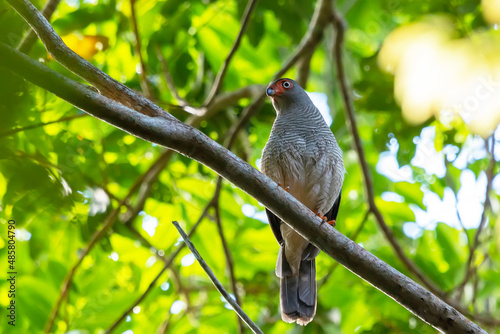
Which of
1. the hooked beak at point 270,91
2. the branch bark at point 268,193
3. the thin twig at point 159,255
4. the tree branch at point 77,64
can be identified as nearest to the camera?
the branch bark at point 268,193

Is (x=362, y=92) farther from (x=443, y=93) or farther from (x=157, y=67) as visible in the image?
(x=443, y=93)

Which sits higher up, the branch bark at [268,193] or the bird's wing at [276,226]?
the branch bark at [268,193]

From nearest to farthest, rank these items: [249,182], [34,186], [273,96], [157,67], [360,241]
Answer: [34,186], [249,182], [273,96], [157,67], [360,241]

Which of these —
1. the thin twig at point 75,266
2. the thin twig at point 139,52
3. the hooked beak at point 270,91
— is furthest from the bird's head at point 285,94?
the thin twig at point 75,266

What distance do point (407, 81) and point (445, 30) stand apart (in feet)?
1.23

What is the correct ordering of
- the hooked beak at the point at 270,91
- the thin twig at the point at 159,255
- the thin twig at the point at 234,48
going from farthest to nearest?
the thin twig at the point at 159,255 < the hooked beak at the point at 270,91 < the thin twig at the point at 234,48

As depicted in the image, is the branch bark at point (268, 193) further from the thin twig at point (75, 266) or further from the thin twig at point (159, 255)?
the thin twig at point (159, 255)

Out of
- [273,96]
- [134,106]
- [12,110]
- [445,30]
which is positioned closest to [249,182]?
[134,106]

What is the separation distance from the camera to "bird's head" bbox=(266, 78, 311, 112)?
5391 millimetres

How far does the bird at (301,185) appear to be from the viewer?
4641 mm

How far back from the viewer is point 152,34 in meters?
5.49

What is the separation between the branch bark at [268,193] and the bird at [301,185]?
5.23 feet

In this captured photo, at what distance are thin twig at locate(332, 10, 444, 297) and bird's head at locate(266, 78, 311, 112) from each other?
44cm
